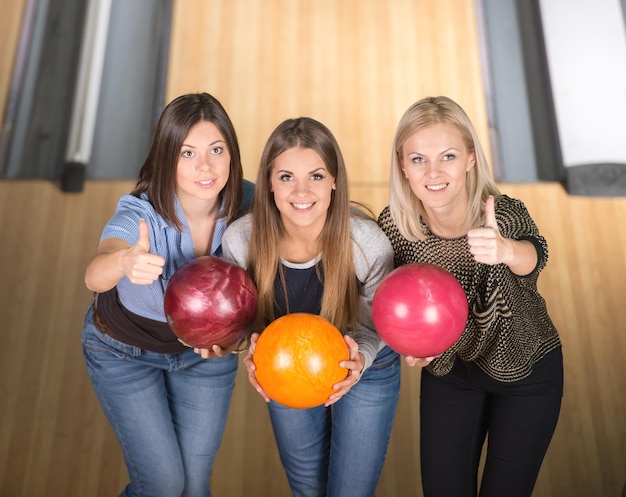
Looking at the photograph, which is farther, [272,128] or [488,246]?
[272,128]

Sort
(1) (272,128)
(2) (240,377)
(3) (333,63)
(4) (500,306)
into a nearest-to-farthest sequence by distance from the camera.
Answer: (4) (500,306) < (2) (240,377) < (1) (272,128) < (3) (333,63)

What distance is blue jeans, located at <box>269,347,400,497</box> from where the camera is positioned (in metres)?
1.49

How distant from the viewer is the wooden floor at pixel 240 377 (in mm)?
2150

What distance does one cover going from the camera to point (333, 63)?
9.95ft

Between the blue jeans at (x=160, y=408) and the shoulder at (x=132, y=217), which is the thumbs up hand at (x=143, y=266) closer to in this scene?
the shoulder at (x=132, y=217)

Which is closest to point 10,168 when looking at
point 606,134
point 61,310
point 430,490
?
point 61,310

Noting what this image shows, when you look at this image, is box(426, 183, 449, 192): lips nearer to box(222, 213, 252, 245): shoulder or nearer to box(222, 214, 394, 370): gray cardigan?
box(222, 214, 394, 370): gray cardigan

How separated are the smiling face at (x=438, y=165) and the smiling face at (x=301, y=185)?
0.64 feet

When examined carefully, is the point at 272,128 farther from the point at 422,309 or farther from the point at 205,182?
the point at 422,309

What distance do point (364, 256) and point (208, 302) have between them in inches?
15.2

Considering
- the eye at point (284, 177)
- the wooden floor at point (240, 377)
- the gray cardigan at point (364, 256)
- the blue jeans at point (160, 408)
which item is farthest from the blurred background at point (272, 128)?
the eye at point (284, 177)

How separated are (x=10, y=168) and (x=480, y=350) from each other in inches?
85.7

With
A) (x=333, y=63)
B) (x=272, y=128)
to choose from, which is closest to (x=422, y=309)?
(x=272, y=128)

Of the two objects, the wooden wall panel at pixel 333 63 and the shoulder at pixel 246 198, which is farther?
the wooden wall panel at pixel 333 63
